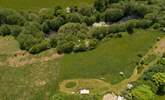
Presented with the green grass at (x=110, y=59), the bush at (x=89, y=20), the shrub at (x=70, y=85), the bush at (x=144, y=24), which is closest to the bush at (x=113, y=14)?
the bush at (x=89, y=20)

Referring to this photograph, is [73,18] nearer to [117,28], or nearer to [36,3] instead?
[117,28]

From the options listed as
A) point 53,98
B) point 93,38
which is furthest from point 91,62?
point 53,98

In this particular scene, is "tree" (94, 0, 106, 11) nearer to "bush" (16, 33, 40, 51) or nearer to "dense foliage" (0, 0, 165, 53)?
"dense foliage" (0, 0, 165, 53)

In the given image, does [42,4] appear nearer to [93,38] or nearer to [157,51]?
[93,38]

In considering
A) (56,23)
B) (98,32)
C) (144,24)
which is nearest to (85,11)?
(56,23)

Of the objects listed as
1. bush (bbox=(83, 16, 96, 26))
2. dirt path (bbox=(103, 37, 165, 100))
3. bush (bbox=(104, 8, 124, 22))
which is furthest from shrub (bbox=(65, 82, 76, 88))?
bush (bbox=(104, 8, 124, 22))

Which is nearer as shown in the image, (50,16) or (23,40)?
(23,40)
